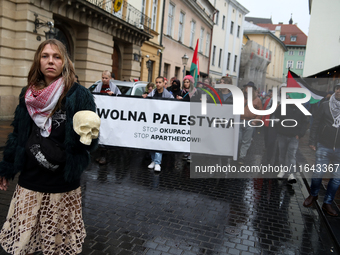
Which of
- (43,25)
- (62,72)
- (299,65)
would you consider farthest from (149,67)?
(299,65)

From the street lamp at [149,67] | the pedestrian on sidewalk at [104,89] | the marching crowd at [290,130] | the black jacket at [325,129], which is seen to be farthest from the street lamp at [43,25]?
the black jacket at [325,129]

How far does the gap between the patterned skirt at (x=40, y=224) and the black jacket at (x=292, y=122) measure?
4924 millimetres

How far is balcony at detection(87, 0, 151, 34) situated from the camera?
17006 millimetres

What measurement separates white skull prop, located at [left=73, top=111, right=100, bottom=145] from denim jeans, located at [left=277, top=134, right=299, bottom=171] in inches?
220

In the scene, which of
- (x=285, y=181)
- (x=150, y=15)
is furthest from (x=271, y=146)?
(x=150, y=15)

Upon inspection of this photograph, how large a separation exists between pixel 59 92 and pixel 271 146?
5895mm

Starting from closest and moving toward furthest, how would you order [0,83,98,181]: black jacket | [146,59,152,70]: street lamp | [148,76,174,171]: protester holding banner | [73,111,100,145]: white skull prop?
[73,111,100,145]: white skull prop < [0,83,98,181]: black jacket < [148,76,174,171]: protester holding banner < [146,59,152,70]: street lamp

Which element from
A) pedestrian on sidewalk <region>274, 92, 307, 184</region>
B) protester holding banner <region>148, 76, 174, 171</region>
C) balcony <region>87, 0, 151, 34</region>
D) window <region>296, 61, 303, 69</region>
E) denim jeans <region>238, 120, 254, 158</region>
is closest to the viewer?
pedestrian on sidewalk <region>274, 92, 307, 184</region>

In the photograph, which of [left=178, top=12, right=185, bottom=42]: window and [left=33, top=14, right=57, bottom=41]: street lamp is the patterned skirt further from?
[left=178, top=12, right=185, bottom=42]: window

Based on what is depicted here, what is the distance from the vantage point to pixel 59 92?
233 centimetres

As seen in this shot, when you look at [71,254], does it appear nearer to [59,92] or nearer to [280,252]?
[59,92]

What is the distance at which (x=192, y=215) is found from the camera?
4.61 metres

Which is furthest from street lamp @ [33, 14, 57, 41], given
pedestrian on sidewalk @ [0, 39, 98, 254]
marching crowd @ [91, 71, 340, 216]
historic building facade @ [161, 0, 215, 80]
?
historic building facade @ [161, 0, 215, 80]

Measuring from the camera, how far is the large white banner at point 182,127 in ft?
22.6
